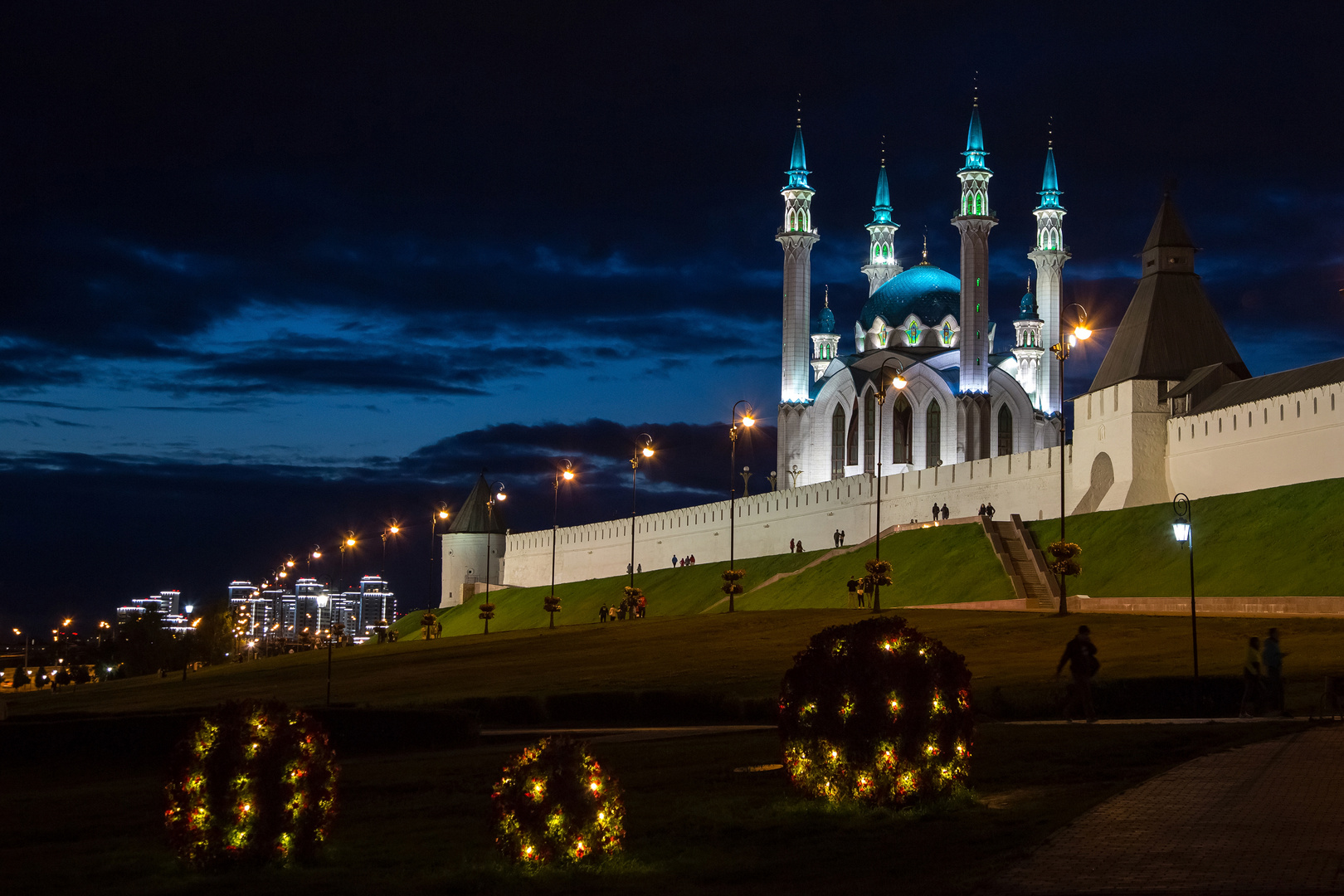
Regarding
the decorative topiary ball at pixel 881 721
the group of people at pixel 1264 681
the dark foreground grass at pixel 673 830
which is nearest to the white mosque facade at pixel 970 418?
the group of people at pixel 1264 681

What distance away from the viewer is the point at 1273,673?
1922cm

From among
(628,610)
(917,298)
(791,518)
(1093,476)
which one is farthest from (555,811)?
(917,298)

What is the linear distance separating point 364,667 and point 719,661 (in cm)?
1433

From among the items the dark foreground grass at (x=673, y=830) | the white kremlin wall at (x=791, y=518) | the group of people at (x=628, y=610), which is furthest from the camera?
the white kremlin wall at (x=791, y=518)

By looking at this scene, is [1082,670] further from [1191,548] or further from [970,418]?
[970,418]

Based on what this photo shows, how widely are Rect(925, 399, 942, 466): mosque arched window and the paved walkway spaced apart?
251 ft

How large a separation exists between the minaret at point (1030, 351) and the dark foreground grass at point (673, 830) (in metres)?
82.4

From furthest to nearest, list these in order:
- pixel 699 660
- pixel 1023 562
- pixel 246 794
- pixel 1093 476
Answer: pixel 1093 476 → pixel 1023 562 → pixel 699 660 → pixel 246 794

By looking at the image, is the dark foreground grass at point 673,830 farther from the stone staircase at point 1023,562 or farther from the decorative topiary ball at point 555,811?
the stone staircase at point 1023,562

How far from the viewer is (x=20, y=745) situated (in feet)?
60.3

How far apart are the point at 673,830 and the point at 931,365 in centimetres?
8275

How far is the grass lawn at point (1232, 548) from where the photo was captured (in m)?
36.5

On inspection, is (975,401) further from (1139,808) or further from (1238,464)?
(1139,808)

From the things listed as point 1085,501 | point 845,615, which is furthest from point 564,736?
point 1085,501
